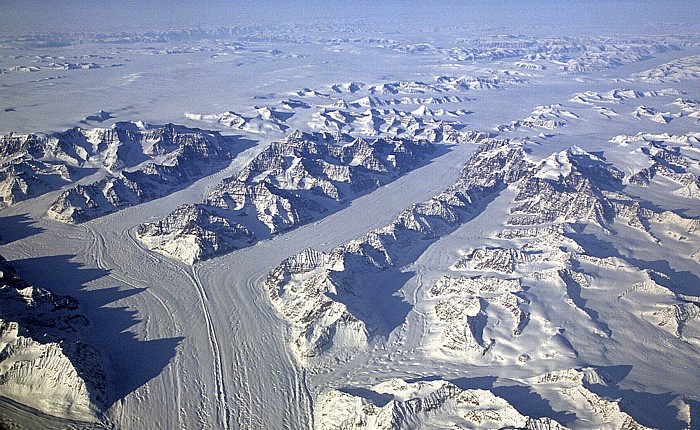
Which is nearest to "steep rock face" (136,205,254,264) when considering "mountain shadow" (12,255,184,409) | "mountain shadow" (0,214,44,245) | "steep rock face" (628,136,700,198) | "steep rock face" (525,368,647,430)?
"mountain shadow" (12,255,184,409)

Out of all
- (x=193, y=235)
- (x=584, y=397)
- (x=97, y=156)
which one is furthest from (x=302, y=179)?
(x=584, y=397)

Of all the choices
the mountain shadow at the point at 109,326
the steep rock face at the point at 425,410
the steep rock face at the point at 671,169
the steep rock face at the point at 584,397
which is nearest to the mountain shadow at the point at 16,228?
the mountain shadow at the point at 109,326

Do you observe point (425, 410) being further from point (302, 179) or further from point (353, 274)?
point (302, 179)

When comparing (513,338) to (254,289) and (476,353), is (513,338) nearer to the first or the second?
(476,353)

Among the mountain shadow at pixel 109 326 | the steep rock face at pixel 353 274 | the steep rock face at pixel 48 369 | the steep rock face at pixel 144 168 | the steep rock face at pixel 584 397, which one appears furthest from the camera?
the steep rock face at pixel 144 168

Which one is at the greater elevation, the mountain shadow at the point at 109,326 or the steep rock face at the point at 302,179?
the steep rock face at the point at 302,179

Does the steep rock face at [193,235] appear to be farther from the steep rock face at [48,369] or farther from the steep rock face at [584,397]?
the steep rock face at [584,397]

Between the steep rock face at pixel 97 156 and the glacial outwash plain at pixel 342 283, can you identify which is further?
the steep rock face at pixel 97 156

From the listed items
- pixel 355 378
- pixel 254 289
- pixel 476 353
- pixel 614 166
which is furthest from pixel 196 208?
pixel 614 166
